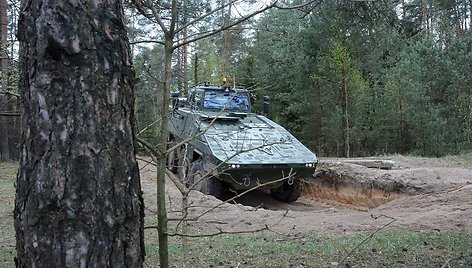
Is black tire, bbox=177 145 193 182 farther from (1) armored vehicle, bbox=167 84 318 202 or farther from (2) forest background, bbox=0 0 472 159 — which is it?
(2) forest background, bbox=0 0 472 159

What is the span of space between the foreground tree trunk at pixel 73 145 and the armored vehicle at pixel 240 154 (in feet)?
22.0

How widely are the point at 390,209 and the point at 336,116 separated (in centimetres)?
1066

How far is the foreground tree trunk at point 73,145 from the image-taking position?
66.7 inches

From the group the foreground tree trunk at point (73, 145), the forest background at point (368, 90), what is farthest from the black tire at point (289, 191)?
the foreground tree trunk at point (73, 145)

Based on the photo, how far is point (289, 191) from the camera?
1141 centimetres

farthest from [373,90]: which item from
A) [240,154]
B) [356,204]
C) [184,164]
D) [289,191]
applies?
[184,164]

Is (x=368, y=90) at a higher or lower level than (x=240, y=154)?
higher

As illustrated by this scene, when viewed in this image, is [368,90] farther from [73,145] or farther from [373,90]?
[73,145]

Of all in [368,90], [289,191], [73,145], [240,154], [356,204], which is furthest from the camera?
[368,90]

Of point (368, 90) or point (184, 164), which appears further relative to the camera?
point (368, 90)

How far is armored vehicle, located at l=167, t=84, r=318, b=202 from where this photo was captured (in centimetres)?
953

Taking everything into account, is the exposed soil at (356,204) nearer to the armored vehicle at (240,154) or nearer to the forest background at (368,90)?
the armored vehicle at (240,154)

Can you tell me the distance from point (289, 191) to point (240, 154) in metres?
3.00

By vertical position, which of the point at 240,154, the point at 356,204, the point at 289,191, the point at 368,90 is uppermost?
the point at 368,90
